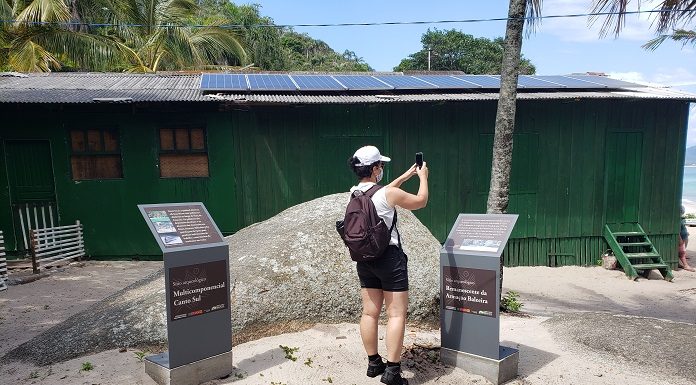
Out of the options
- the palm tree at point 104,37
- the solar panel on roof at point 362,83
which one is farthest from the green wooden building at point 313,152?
the palm tree at point 104,37

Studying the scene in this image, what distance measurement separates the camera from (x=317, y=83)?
938 centimetres

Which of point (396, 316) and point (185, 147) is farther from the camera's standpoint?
point (185, 147)

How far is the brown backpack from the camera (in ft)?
10.1

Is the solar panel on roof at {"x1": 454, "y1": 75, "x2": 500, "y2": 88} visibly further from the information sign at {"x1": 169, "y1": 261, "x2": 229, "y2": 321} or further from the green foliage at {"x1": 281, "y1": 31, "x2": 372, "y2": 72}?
the green foliage at {"x1": 281, "y1": 31, "x2": 372, "y2": 72}

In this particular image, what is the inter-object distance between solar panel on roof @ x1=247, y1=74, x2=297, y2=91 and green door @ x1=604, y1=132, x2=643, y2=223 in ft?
21.9

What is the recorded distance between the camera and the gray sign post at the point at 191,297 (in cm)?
321

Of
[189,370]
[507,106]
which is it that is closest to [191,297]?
[189,370]

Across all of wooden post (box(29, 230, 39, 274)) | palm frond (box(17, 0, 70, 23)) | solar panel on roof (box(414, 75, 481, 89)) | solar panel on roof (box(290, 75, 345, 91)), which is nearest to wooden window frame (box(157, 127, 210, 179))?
solar panel on roof (box(290, 75, 345, 91))

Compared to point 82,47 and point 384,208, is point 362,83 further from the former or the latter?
point 82,47

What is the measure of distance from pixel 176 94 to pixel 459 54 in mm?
34612

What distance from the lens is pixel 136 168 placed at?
8445 mm

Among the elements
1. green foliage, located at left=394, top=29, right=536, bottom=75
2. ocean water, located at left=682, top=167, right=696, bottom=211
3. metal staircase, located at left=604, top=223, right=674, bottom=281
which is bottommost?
ocean water, located at left=682, top=167, right=696, bottom=211

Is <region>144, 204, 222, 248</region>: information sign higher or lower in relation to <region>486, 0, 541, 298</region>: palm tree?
lower

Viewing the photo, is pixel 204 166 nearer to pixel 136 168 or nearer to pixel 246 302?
pixel 136 168
